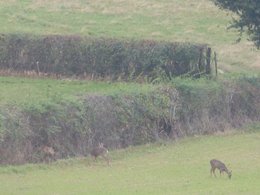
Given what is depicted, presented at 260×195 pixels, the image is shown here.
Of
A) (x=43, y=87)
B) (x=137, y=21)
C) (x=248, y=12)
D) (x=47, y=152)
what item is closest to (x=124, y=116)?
(x=47, y=152)

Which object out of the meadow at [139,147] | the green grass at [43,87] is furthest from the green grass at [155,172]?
the green grass at [43,87]

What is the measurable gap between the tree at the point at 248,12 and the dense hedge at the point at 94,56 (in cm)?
253

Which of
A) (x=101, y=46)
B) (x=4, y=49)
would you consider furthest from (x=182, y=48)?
(x=4, y=49)

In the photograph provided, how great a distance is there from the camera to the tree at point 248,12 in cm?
4272

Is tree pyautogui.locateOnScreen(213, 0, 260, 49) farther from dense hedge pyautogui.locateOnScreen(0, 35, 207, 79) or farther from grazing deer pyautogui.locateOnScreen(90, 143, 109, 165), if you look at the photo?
grazing deer pyautogui.locateOnScreen(90, 143, 109, 165)

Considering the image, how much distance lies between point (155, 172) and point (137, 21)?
109 ft

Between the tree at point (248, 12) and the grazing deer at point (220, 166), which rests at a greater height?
the tree at point (248, 12)

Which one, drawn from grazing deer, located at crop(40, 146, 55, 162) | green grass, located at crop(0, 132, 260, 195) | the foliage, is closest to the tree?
the foliage

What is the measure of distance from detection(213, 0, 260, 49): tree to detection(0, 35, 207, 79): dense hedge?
8.32 feet

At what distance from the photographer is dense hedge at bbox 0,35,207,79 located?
46.6 meters

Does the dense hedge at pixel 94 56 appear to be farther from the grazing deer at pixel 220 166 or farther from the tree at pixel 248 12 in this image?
the grazing deer at pixel 220 166

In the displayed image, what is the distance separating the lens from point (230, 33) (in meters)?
59.5

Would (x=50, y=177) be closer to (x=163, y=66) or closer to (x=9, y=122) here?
(x=9, y=122)

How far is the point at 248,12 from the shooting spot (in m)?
43.3
